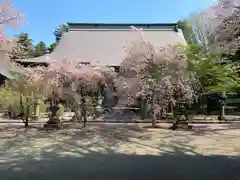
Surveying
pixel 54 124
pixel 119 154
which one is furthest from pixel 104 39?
pixel 119 154

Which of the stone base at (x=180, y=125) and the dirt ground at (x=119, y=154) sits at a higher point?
the stone base at (x=180, y=125)

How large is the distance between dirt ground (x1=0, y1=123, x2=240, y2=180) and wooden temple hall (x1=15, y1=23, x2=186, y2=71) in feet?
41.2

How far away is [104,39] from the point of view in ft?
104

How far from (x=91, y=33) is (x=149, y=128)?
18.7 m

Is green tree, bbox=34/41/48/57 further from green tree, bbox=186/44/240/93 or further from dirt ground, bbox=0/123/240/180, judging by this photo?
dirt ground, bbox=0/123/240/180

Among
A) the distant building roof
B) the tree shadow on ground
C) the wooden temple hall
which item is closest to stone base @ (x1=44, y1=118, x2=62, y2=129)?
the tree shadow on ground

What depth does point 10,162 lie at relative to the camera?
343 inches

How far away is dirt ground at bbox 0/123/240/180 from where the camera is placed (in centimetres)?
746

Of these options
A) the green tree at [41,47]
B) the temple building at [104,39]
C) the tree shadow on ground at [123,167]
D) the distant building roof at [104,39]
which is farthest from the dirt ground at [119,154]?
the green tree at [41,47]

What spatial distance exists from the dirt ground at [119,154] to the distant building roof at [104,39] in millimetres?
12785

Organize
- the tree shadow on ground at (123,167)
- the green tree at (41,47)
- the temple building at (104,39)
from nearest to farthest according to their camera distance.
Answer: the tree shadow on ground at (123,167) < the temple building at (104,39) < the green tree at (41,47)

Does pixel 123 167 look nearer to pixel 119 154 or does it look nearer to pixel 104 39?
pixel 119 154

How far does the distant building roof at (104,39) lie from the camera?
92.2ft

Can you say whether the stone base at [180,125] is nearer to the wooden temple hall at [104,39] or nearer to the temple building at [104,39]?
the temple building at [104,39]
